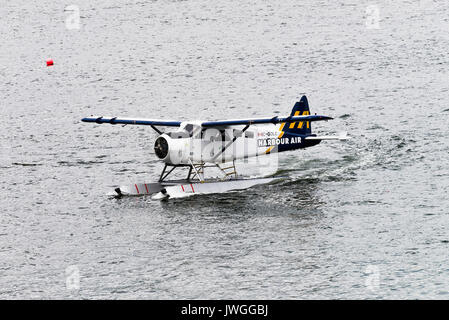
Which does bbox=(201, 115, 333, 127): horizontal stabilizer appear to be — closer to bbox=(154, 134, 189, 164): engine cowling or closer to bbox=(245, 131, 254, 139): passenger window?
bbox=(154, 134, 189, 164): engine cowling

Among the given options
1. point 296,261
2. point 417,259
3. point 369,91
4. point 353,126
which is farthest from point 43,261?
point 369,91

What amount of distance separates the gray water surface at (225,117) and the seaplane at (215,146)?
2.24 feet

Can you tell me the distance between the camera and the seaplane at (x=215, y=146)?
104ft

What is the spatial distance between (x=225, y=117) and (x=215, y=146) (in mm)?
19347

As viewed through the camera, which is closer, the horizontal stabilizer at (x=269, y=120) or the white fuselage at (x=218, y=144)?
the white fuselage at (x=218, y=144)

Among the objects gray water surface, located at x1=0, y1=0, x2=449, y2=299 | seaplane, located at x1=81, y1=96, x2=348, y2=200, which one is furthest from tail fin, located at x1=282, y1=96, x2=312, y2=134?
gray water surface, located at x1=0, y1=0, x2=449, y2=299

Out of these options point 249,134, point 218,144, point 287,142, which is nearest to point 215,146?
point 218,144

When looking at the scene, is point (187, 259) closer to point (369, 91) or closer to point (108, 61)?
point (369, 91)

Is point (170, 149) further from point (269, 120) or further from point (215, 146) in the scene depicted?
point (269, 120)

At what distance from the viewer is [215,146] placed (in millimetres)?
33562

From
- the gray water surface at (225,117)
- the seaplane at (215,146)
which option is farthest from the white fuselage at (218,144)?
the gray water surface at (225,117)

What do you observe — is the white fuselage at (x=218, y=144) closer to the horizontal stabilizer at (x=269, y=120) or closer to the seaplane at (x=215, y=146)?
the seaplane at (x=215, y=146)

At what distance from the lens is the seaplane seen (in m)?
31.8

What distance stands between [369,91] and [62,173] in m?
27.4
